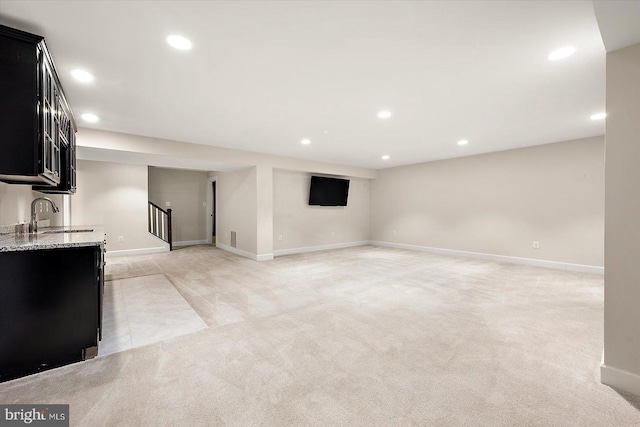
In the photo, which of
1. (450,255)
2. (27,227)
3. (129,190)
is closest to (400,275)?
(450,255)

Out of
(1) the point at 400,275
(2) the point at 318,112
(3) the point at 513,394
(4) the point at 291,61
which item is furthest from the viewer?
(1) the point at 400,275

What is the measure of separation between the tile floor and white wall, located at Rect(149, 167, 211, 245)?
443 cm

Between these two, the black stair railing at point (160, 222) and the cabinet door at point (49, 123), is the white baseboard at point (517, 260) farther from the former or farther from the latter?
the cabinet door at point (49, 123)

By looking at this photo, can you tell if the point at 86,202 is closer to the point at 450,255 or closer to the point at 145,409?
the point at 145,409

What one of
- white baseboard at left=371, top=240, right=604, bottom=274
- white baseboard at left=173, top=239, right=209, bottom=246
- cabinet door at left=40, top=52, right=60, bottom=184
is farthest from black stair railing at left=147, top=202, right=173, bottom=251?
white baseboard at left=371, top=240, right=604, bottom=274

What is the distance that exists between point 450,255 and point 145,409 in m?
6.89

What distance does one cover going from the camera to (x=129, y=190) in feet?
22.2

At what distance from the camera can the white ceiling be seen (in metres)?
1.85

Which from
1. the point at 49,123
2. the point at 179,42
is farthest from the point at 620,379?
the point at 49,123

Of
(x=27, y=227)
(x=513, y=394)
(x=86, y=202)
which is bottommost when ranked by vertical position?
(x=513, y=394)

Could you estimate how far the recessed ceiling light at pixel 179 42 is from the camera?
2.09 metres

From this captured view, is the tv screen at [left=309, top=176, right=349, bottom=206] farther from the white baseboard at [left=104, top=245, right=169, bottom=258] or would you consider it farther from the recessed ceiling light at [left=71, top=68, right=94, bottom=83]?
A: the recessed ceiling light at [left=71, top=68, right=94, bottom=83]

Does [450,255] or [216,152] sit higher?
[216,152]

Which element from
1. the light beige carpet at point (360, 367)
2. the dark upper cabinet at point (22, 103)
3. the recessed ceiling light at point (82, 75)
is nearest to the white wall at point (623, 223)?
the light beige carpet at point (360, 367)
